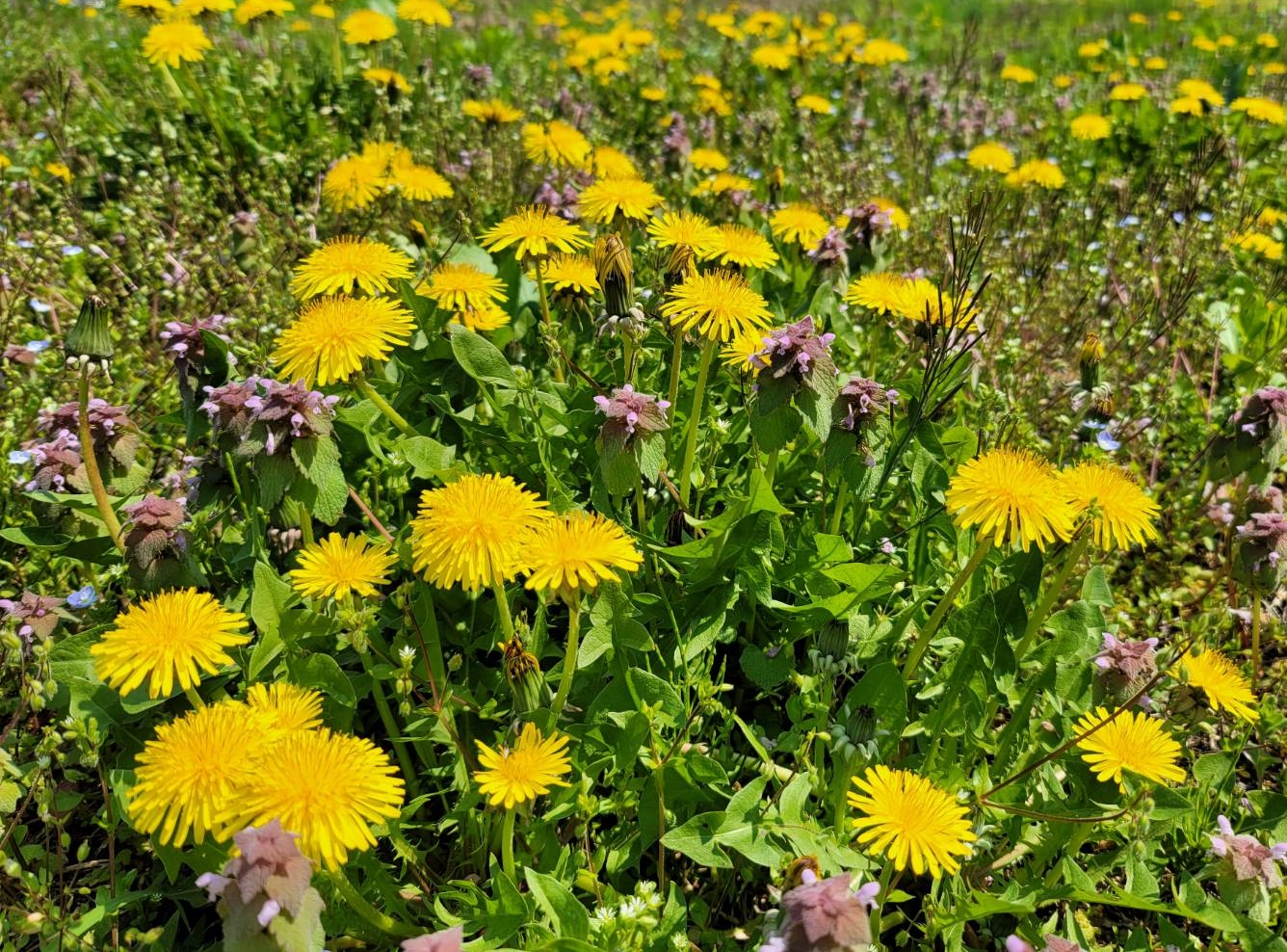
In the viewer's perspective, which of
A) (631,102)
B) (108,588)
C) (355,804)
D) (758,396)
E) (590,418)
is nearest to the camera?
(355,804)

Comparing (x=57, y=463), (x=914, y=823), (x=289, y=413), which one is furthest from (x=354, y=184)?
(x=914, y=823)

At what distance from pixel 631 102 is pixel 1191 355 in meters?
3.53

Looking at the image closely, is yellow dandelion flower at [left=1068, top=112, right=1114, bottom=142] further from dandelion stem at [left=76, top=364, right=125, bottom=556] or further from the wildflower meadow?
dandelion stem at [left=76, top=364, right=125, bottom=556]

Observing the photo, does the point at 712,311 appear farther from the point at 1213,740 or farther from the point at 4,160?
the point at 4,160

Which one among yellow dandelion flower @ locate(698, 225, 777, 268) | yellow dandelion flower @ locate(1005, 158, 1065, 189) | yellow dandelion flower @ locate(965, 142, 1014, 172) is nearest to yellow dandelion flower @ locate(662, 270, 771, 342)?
yellow dandelion flower @ locate(698, 225, 777, 268)

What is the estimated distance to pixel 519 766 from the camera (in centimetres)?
145

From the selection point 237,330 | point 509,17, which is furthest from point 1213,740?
point 509,17

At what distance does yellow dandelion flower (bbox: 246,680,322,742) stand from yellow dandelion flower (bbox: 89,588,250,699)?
0.28ft

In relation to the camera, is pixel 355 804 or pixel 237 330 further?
pixel 237 330

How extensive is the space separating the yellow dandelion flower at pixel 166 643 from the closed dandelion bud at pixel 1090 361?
2275 mm

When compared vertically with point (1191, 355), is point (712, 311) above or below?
above

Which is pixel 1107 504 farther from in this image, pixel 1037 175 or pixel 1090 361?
pixel 1037 175

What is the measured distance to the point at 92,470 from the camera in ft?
6.17

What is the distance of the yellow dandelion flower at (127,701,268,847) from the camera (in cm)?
126
